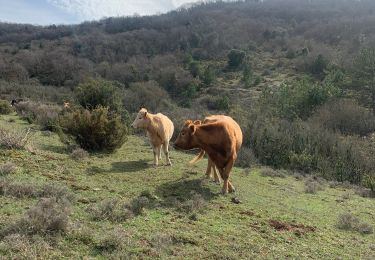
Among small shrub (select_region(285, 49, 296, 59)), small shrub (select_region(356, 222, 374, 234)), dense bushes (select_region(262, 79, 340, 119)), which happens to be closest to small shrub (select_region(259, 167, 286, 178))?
small shrub (select_region(356, 222, 374, 234))

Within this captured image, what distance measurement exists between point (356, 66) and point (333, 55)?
62.2 feet

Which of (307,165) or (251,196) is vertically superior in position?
(251,196)

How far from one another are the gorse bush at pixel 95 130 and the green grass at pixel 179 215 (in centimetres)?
67

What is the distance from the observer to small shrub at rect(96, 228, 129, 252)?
549 centimetres

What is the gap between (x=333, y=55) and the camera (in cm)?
5650

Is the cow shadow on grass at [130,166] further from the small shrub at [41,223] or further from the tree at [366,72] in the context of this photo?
the tree at [366,72]

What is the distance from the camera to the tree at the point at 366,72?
36.9 m

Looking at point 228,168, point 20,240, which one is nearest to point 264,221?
point 228,168

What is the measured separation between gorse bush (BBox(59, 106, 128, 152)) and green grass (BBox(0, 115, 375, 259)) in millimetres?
668

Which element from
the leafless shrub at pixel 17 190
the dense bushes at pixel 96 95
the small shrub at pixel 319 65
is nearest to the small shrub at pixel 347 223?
the leafless shrub at pixel 17 190

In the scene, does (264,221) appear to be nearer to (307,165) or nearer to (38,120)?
(307,165)

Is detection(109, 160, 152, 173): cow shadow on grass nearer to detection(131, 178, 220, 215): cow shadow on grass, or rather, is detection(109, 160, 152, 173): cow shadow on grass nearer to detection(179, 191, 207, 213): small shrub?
detection(131, 178, 220, 215): cow shadow on grass

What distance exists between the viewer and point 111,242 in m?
5.53

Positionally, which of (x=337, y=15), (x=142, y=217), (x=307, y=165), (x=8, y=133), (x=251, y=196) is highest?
(x=337, y=15)
